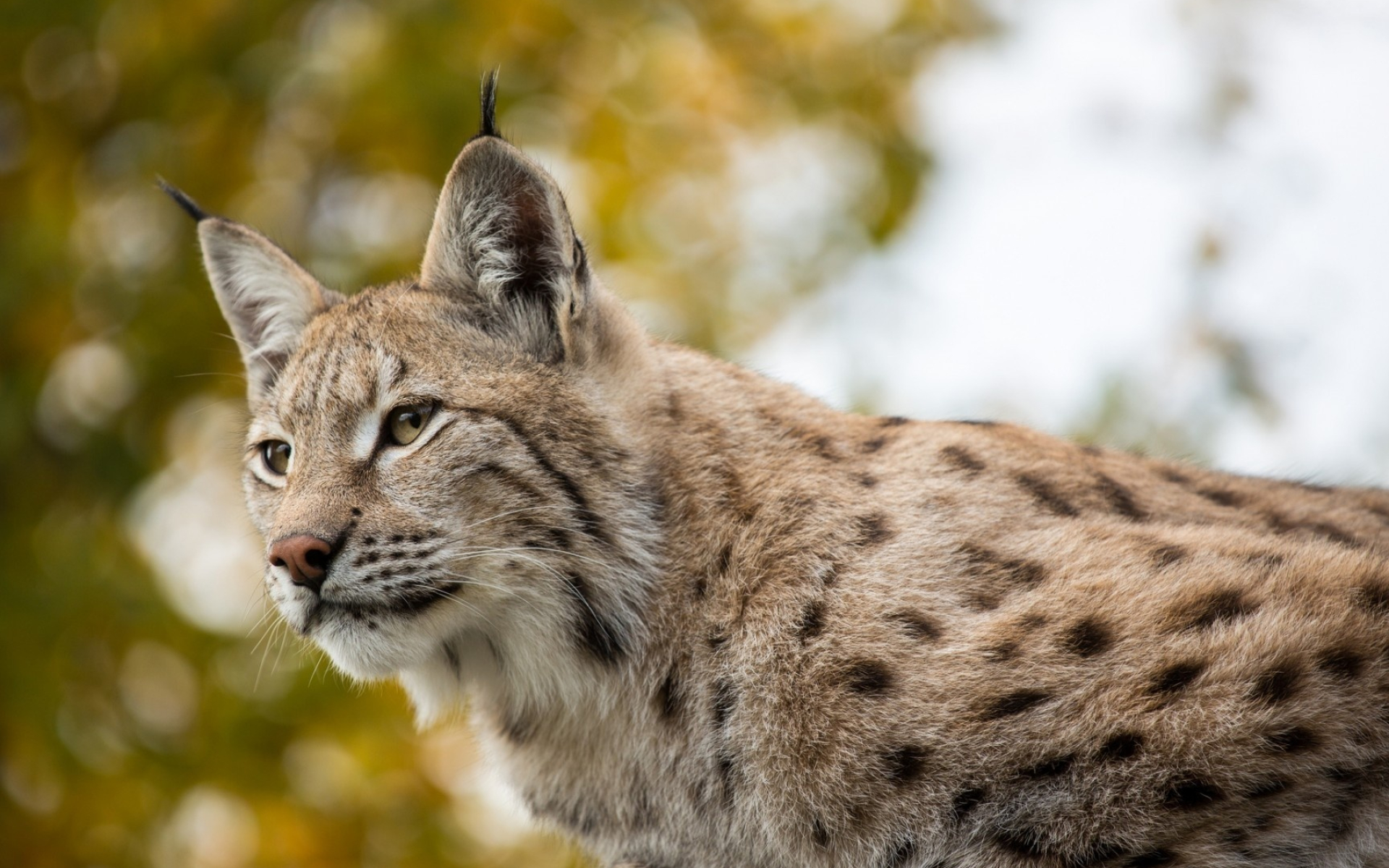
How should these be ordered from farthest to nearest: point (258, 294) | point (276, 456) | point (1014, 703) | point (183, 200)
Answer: point (258, 294) → point (183, 200) → point (276, 456) → point (1014, 703)

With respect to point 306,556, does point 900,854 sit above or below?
below

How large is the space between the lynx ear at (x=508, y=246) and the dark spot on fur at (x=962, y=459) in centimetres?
135

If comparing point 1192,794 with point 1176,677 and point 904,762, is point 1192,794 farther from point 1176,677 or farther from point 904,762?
point 904,762

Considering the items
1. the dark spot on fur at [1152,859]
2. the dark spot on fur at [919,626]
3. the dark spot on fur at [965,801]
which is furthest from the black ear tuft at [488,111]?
the dark spot on fur at [1152,859]

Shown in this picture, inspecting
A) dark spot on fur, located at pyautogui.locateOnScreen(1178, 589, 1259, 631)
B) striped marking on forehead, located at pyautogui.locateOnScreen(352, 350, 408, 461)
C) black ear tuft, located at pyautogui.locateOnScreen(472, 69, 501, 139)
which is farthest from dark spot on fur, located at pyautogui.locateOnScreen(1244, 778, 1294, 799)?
black ear tuft, located at pyautogui.locateOnScreen(472, 69, 501, 139)

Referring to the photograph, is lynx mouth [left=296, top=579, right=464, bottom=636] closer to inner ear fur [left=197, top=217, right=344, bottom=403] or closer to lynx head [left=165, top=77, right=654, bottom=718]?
lynx head [left=165, top=77, right=654, bottom=718]

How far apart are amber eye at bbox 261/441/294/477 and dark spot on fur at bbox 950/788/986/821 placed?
2.69 m

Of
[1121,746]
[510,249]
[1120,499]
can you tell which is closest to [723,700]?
[1121,746]

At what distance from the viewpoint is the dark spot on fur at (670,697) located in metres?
4.54

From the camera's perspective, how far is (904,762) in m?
4.03

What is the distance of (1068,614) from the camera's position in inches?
159

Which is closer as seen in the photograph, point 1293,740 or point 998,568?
point 1293,740

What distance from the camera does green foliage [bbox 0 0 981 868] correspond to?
7648 millimetres

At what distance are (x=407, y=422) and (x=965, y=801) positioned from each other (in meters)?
2.21
